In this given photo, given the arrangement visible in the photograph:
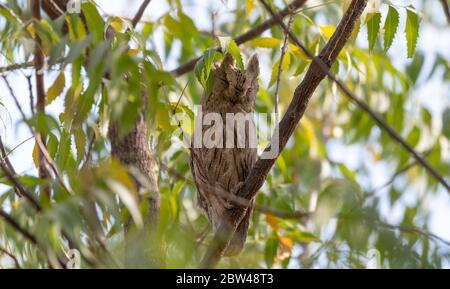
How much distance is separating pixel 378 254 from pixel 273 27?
155cm

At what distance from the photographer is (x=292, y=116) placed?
286 cm

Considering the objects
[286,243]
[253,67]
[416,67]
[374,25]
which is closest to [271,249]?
[286,243]

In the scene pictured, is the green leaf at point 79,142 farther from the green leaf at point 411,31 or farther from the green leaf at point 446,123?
the green leaf at point 446,123

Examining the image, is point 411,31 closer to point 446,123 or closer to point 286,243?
point 286,243

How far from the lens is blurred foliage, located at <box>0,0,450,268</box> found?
208 cm

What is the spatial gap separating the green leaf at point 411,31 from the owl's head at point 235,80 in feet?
2.72

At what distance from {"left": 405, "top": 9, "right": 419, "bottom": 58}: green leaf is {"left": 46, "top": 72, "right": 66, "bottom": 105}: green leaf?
1417mm

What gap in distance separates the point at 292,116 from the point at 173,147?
3.43 ft

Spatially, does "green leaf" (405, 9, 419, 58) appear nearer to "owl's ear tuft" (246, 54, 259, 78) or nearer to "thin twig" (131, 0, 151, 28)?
"owl's ear tuft" (246, 54, 259, 78)

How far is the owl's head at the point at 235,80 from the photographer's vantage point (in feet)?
11.0

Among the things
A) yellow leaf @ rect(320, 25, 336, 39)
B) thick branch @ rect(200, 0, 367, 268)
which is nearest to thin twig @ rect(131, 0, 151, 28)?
yellow leaf @ rect(320, 25, 336, 39)

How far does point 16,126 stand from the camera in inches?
94.7
